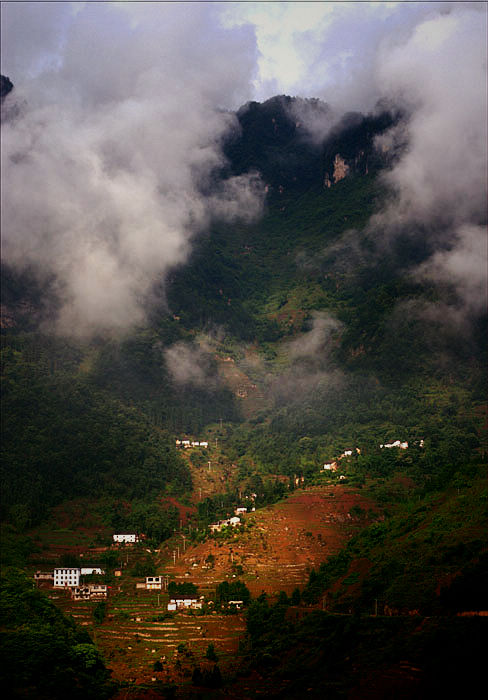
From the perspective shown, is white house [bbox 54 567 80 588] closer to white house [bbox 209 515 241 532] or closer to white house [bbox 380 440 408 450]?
white house [bbox 209 515 241 532]

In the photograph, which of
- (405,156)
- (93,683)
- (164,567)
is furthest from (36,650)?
(405,156)

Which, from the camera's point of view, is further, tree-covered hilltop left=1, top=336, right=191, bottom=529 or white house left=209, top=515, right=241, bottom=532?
tree-covered hilltop left=1, top=336, right=191, bottom=529

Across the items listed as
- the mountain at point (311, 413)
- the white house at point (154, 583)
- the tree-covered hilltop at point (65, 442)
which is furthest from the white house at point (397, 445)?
the white house at point (154, 583)

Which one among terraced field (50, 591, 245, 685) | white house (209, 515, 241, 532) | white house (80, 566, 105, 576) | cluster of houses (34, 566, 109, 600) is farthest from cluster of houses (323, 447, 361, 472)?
terraced field (50, 591, 245, 685)

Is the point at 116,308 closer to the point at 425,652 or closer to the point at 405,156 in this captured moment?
the point at 405,156

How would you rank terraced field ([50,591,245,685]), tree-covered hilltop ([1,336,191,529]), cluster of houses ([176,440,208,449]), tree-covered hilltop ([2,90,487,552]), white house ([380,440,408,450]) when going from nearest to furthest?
terraced field ([50,591,245,685])
tree-covered hilltop ([1,336,191,529])
tree-covered hilltop ([2,90,487,552])
white house ([380,440,408,450])
cluster of houses ([176,440,208,449])

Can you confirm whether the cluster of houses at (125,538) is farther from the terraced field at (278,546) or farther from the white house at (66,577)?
the white house at (66,577)

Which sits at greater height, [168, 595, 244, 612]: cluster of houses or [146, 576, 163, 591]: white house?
[146, 576, 163, 591]: white house
